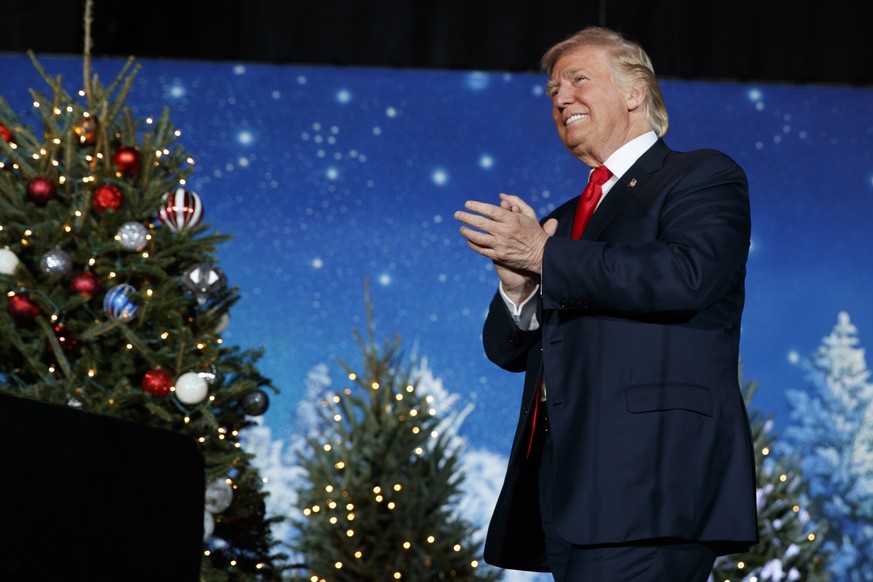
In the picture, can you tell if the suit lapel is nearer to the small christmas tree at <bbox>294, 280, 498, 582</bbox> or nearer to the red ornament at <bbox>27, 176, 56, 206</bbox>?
the red ornament at <bbox>27, 176, 56, 206</bbox>

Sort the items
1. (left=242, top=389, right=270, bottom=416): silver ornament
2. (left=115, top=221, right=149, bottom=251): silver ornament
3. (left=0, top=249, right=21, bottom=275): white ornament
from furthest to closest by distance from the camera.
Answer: (left=242, top=389, right=270, bottom=416): silver ornament → (left=115, top=221, right=149, bottom=251): silver ornament → (left=0, top=249, right=21, bottom=275): white ornament

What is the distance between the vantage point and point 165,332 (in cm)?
367

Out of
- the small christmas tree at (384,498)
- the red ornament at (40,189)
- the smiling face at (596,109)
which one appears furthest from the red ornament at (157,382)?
the smiling face at (596,109)

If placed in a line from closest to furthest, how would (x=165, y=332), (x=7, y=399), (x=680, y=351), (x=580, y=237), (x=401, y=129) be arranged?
(x=7, y=399) → (x=680, y=351) → (x=580, y=237) → (x=165, y=332) → (x=401, y=129)

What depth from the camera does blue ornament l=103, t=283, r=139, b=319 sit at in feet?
11.6

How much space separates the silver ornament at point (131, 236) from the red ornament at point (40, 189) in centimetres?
27

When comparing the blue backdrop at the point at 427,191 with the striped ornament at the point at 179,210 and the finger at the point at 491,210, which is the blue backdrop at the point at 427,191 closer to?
the striped ornament at the point at 179,210

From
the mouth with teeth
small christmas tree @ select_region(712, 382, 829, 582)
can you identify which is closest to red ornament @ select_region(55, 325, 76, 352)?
the mouth with teeth

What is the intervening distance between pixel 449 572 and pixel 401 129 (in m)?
2.31

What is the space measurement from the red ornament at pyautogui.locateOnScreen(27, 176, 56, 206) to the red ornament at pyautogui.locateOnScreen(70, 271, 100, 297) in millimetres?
291

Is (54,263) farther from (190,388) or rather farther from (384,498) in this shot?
(384,498)

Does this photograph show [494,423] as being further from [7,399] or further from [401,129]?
[7,399]

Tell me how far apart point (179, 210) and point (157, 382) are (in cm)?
63

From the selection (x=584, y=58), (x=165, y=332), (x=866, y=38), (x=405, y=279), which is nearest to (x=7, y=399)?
(x=584, y=58)
